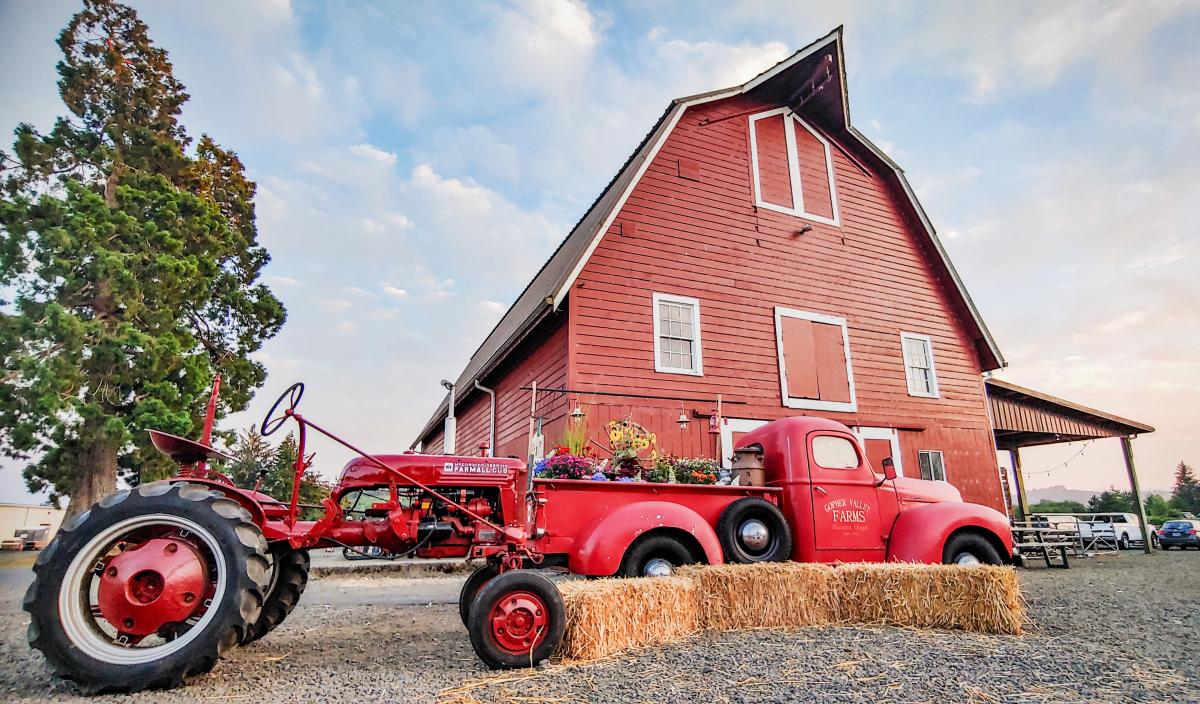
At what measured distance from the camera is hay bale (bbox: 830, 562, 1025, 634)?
5.16 meters

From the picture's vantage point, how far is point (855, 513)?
6711 millimetres

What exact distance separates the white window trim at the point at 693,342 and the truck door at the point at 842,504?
3.88 meters

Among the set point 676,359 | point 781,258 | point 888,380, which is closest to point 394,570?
point 676,359

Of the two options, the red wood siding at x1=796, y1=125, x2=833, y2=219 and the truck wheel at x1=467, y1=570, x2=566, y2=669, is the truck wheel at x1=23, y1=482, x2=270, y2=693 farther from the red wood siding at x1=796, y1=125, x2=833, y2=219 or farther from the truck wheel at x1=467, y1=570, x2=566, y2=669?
the red wood siding at x1=796, y1=125, x2=833, y2=219

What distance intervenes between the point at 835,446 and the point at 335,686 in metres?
5.59

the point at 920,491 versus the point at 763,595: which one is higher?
the point at 920,491

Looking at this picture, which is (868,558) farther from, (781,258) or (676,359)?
(781,258)

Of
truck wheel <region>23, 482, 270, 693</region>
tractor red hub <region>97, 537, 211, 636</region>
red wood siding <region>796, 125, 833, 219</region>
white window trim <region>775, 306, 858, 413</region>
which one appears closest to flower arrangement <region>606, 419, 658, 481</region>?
white window trim <region>775, 306, 858, 413</region>

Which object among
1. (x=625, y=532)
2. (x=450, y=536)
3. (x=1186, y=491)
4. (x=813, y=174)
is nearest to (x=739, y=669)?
(x=625, y=532)

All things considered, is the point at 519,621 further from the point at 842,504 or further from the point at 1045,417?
the point at 1045,417

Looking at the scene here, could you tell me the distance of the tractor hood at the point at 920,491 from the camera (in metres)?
7.10

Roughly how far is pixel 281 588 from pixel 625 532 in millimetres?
2939

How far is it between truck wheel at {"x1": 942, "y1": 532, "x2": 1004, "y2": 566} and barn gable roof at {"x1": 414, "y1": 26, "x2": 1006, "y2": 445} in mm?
6773

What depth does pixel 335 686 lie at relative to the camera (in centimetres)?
363
